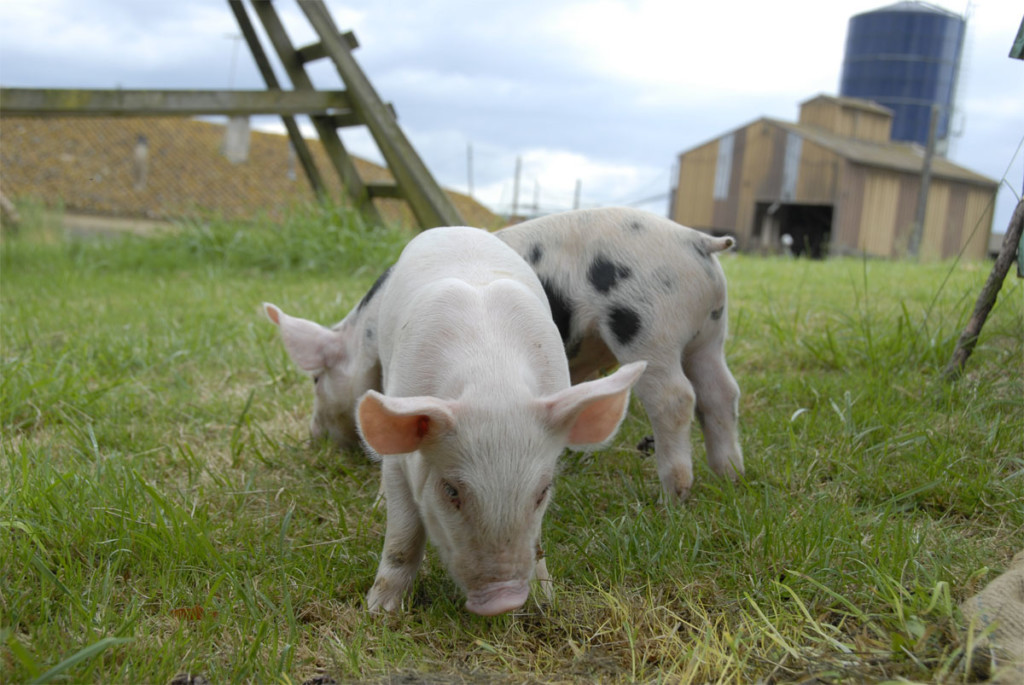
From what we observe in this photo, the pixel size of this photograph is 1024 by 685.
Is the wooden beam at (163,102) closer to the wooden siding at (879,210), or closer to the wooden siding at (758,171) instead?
the wooden siding at (879,210)

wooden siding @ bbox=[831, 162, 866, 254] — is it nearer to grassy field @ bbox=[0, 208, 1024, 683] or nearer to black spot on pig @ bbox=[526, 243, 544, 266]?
grassy field @ bbox=[0, 208, 1024, 683]

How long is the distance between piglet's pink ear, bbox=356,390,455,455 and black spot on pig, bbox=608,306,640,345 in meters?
1.00

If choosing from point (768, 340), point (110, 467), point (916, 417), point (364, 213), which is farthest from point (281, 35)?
point (916, 417)

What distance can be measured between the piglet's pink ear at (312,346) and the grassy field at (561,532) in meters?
0.35

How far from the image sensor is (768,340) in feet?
14.8

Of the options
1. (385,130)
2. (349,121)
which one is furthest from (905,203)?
(385,130)

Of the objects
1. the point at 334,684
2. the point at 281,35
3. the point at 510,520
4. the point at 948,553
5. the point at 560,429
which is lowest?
the point at 334,684

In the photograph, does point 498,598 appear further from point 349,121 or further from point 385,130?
point 349,121

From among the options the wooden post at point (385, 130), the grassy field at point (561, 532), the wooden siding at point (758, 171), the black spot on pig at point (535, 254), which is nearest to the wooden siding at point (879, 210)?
the wooden siding at point (758, 171)

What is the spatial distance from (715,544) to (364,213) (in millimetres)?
6528

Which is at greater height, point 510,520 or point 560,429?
point 560,429

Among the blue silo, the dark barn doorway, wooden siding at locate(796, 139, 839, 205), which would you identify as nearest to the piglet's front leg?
wooden siding at locate(796, 139, 839, 205)

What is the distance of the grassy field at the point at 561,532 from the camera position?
1.88m

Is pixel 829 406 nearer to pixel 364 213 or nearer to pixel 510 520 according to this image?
pixel 510 520
